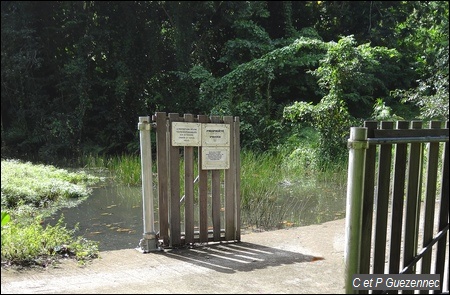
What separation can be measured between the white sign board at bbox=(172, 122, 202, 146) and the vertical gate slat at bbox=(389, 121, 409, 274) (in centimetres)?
243

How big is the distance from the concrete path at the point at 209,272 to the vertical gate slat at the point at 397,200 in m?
0.47

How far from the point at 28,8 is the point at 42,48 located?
61.1 inches

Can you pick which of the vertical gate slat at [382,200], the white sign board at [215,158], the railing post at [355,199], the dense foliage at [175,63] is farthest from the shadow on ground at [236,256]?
the dense foliage at [175,63]

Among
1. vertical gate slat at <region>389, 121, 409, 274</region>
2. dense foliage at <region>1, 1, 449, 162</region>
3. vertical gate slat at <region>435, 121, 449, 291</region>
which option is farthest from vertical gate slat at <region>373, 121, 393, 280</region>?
dense foliage at <region>1, 1, 449, 162</region>

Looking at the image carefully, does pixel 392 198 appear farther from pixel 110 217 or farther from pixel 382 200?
pixel 110 217

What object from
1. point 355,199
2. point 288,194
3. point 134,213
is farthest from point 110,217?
point 355,199

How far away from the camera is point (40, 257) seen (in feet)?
14.7

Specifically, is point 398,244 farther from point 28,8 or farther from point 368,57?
point 28,8

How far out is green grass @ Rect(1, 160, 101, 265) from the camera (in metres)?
4.41

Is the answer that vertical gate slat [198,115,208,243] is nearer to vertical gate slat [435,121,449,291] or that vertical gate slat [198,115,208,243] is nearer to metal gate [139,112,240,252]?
metal gate [139,112,240,252]

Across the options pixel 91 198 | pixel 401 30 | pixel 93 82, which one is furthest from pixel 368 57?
pixel 93 82

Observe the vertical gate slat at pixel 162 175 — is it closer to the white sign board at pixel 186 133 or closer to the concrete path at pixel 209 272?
the white sign board at pixel 186 133

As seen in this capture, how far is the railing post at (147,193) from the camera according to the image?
5.06 metres

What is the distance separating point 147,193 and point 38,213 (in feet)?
12.3
